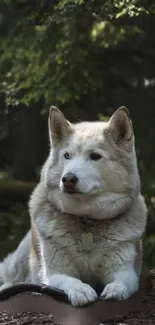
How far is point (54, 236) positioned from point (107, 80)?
4928 millimetres

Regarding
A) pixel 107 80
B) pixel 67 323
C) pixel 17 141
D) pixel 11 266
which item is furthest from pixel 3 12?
pixel 67 323

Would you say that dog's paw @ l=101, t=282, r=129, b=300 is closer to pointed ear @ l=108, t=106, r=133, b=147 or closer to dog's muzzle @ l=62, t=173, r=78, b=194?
dog's muzzle @ l=62, t=173, r=78, b=194

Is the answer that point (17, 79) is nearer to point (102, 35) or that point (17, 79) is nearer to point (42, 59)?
point (42, 59)

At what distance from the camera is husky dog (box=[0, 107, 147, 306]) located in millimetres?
5645

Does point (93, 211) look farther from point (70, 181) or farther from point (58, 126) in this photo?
point (58, 126)

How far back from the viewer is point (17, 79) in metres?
9.50

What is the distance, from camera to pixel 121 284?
Answer: 17.6 ft

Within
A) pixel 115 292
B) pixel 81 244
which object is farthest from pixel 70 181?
pixel 115 292

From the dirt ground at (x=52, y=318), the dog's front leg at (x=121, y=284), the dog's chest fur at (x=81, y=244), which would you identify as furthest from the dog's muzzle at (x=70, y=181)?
the dirt ground at (x=52, y=318)

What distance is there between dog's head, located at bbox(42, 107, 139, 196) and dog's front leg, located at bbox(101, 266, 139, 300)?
585 mm

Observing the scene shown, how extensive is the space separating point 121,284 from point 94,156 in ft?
3.02

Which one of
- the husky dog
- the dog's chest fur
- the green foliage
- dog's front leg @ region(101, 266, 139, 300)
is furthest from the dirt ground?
the green foliage

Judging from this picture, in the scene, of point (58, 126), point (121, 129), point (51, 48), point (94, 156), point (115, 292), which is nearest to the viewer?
point (115, 292)

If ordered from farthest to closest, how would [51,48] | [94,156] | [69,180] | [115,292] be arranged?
[51,48] < [94,156] < [69,180] < [115,292]
